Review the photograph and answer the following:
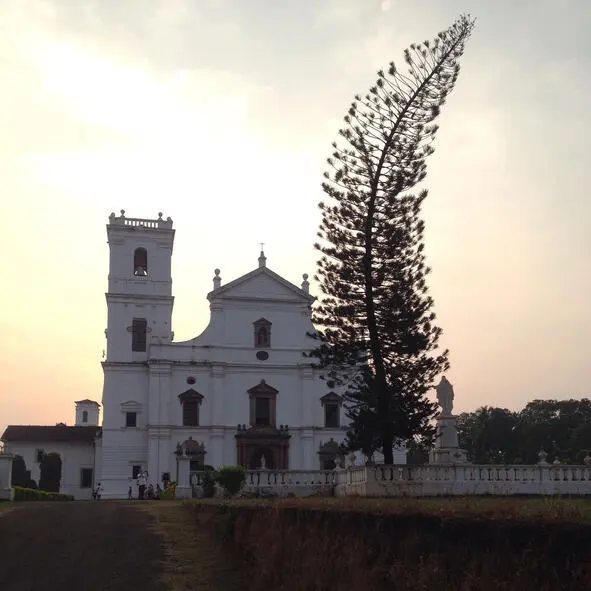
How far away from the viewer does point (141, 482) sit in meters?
40.1

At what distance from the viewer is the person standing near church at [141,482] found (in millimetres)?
37388

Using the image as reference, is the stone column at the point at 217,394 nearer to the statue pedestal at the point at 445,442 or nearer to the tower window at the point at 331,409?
the tower window at the point at 331,409

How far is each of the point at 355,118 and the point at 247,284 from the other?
26.3 m

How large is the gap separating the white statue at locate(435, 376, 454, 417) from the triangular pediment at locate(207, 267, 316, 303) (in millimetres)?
24892

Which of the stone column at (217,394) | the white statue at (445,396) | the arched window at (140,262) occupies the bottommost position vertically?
the white statue at (445,396)

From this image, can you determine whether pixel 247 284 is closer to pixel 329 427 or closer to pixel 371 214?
pixel 329 427

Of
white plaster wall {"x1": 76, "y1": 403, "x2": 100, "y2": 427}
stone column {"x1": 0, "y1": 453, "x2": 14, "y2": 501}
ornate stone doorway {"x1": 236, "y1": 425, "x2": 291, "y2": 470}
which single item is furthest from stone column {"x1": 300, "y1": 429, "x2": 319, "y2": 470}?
white plaster wall {"x1": 76, "y1": 403, "x2": 100, "y2": 427}

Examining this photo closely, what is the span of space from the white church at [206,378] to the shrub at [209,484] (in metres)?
17.3

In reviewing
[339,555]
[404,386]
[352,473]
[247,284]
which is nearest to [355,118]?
[404,386]

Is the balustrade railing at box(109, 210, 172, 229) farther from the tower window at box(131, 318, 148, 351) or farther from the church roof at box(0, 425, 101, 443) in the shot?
the church roof at box(0, 425, 101, 443)

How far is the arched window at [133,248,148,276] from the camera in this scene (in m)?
47.7

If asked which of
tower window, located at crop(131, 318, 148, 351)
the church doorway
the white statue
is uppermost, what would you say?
tower window, located at crop(131, 318, 148, 351)

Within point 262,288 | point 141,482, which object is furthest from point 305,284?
point 141,482

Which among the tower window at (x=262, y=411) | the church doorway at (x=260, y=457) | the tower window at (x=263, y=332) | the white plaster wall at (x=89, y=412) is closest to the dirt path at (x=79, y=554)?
the church doorway at (x=260, y=457)
